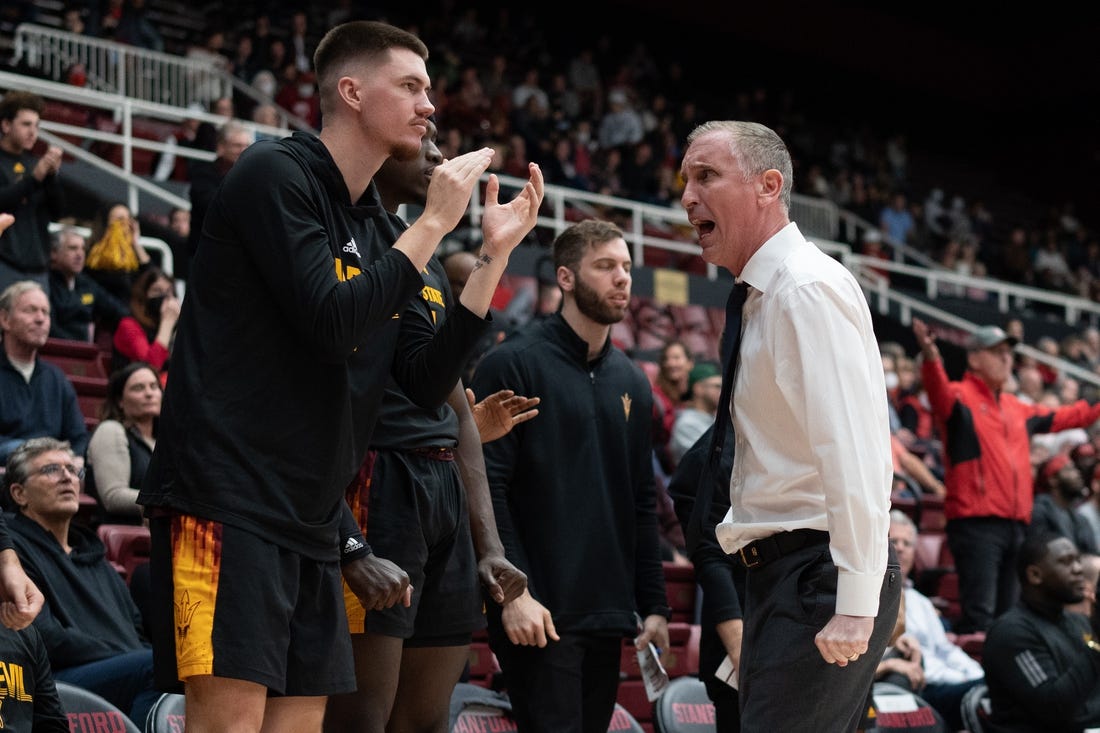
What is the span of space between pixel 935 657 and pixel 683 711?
2.45 meters

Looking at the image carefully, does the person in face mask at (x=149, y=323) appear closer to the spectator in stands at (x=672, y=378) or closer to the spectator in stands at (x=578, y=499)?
the spectator in stands at (x=672, y=378)

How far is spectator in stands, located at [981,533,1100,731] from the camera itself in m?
5.84

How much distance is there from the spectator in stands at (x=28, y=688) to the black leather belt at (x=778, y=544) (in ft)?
6.51

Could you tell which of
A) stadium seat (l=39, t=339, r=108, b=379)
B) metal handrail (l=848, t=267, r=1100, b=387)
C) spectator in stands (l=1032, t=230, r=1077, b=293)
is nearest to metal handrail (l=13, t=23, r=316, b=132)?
stadium seat (l=39, t=339, r=108, b=379)

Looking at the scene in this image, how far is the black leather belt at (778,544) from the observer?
2.79 m

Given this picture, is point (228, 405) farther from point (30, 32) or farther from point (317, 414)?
point (30, 32)

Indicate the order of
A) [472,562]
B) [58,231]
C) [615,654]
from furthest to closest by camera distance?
[58,231]
[615,654]
[472,562]

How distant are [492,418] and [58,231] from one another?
5081 mm

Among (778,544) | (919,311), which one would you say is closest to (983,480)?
(778,544)

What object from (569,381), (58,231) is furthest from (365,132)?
(58,231)

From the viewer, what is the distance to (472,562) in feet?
11.3

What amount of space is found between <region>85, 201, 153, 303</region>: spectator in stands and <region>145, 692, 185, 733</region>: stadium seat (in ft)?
14.7

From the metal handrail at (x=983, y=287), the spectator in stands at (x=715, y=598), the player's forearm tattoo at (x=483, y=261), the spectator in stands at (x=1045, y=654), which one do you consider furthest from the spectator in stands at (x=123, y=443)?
the metal handrail at (x=983, y=287)

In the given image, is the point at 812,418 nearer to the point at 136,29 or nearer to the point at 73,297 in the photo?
the point at 73,297
